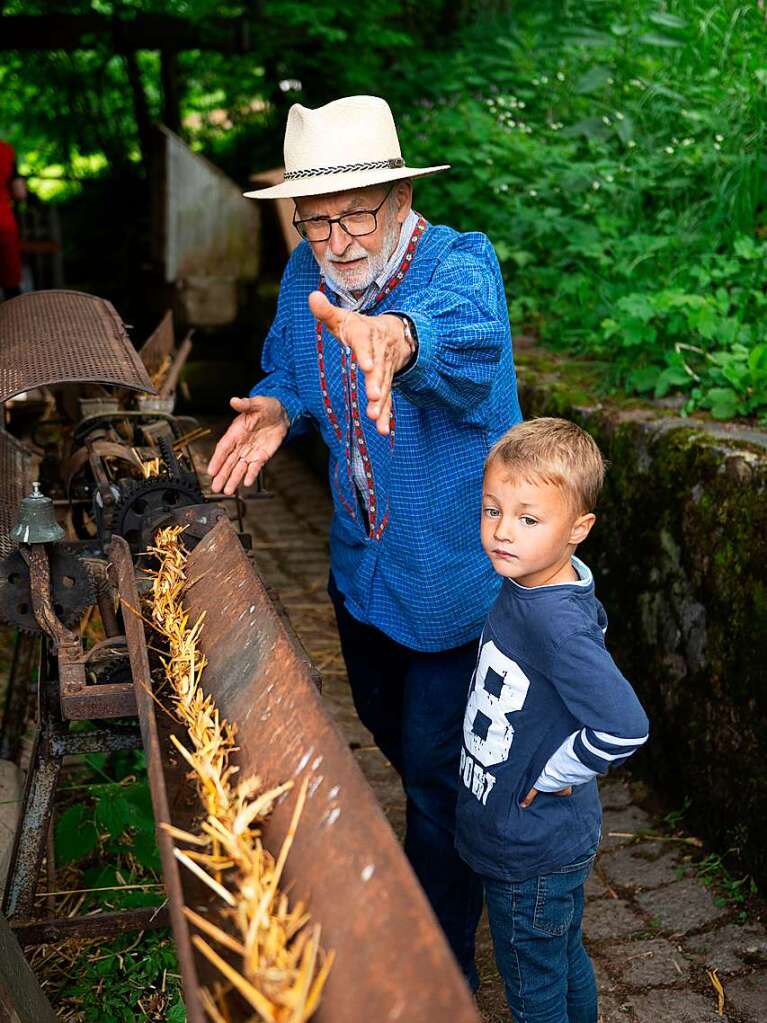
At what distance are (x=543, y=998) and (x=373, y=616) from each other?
3.25ft

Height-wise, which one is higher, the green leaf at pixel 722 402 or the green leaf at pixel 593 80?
the green leaf at pixel 593 80

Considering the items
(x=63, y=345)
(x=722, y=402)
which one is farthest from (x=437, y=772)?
(x=722, y=402)

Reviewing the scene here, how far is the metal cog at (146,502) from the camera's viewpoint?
9.63 feet

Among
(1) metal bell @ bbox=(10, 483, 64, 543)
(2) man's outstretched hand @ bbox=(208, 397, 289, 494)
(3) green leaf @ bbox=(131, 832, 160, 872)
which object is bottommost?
(3) green leaf @ bbox=(131, 832, 160, 872)

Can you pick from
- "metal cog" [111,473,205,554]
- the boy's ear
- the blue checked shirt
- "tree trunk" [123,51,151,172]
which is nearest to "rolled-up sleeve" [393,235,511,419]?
the blue checked shirt

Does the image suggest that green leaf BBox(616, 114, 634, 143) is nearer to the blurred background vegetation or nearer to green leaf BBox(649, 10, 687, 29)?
the blurred background vegetation

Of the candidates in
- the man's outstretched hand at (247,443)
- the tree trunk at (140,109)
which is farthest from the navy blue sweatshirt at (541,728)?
the tree trunk at (140,109)

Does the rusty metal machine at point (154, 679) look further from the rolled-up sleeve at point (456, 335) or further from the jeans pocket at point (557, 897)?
the jeans pocket at point (557, 897)

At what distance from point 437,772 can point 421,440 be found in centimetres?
85

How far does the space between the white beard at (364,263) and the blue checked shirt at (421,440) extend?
0.07 metres

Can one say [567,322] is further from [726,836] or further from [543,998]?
[543,998]

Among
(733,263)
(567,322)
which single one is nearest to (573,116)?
(567,322)

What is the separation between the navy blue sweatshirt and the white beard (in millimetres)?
785

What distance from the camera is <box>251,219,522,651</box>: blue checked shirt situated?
2.64 metres
